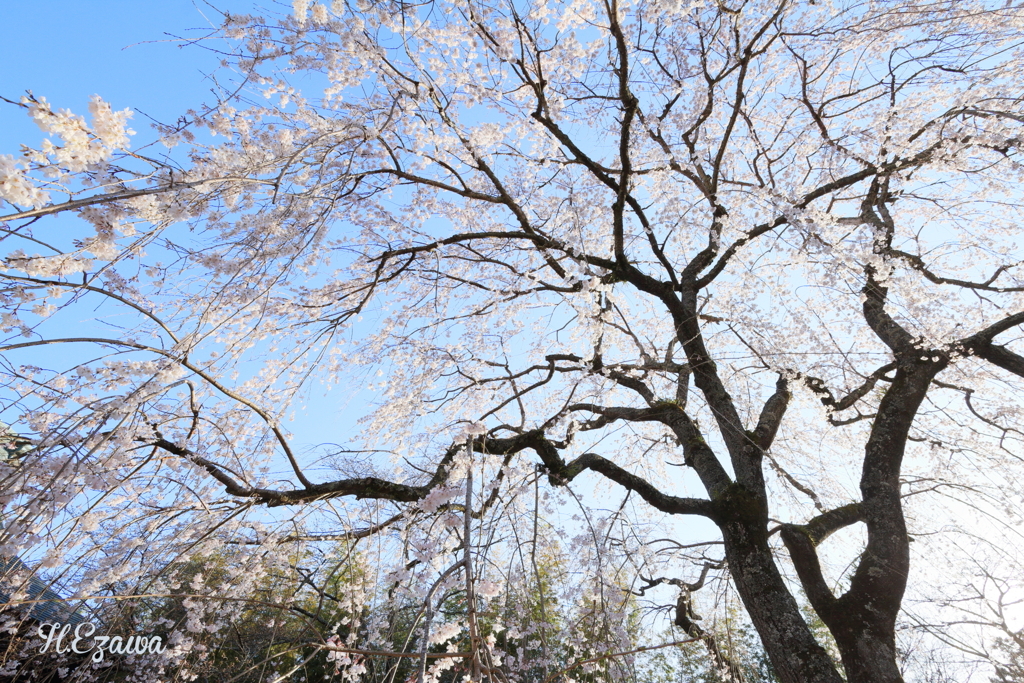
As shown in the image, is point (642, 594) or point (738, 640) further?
point (738, 640)

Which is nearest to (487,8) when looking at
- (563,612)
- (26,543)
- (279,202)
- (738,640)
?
(279,202)

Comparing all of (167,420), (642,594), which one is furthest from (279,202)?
(642,594)

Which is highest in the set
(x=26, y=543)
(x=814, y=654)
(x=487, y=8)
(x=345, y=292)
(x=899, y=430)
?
(x=487, y=8)

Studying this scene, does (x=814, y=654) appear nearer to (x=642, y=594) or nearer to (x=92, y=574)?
(x=642, y=594)

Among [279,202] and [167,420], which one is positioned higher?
[279,202]

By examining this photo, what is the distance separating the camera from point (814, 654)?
2.97 meters

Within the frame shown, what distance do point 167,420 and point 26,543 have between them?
32.0 inches

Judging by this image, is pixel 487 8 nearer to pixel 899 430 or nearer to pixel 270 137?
pixel 270 137

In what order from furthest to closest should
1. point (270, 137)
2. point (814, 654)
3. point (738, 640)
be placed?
point (738, 640)
point (814, 654)
point (270, 137)

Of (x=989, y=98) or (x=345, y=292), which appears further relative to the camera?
(x=989, y=98)

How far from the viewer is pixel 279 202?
246cm

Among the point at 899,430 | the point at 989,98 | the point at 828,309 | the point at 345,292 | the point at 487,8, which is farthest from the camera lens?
the point at 828,309

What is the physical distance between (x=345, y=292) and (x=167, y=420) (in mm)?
1877

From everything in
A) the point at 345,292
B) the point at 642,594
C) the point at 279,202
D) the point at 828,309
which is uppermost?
the point at 828,309
